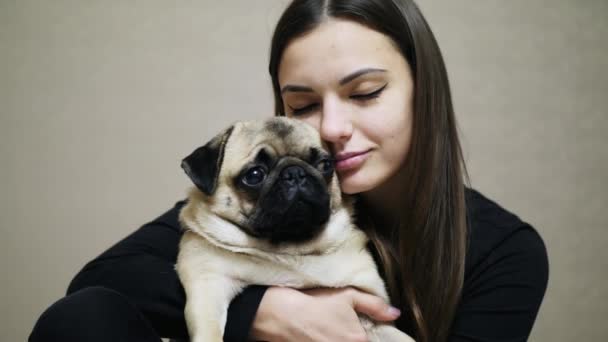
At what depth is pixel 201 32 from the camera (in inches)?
84.4

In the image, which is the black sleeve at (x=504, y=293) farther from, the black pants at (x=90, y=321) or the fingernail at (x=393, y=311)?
the black pants at (x=90, y=321)

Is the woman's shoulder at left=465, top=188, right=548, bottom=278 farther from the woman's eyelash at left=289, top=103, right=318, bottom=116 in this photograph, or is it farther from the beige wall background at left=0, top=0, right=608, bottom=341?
the beige wall background at left=0, top=0, right=608, bottom=341

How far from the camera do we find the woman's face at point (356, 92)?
120 cm

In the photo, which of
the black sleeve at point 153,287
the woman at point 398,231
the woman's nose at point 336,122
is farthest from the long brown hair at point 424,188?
the black sleeve at point 153,287

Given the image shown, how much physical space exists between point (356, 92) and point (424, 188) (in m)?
0.37

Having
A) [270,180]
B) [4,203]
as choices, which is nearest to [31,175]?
[4,203]

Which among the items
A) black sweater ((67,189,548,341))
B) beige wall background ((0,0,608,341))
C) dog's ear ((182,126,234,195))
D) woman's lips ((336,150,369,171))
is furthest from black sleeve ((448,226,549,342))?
beige wall background ((0,0,608,341))

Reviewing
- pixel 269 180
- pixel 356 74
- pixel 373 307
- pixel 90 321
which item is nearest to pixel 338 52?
pixel 356 74

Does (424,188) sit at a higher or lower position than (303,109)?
lower

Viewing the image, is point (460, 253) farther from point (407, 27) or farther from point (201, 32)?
point (201, 32)

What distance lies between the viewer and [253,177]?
4.13ft

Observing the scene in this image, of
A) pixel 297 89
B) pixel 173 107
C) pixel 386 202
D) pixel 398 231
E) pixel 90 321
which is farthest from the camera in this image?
pixel 173 107

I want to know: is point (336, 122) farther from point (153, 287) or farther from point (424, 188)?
point (153, 287)

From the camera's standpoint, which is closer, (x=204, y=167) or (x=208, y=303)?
Result: (x=208, y=303)
